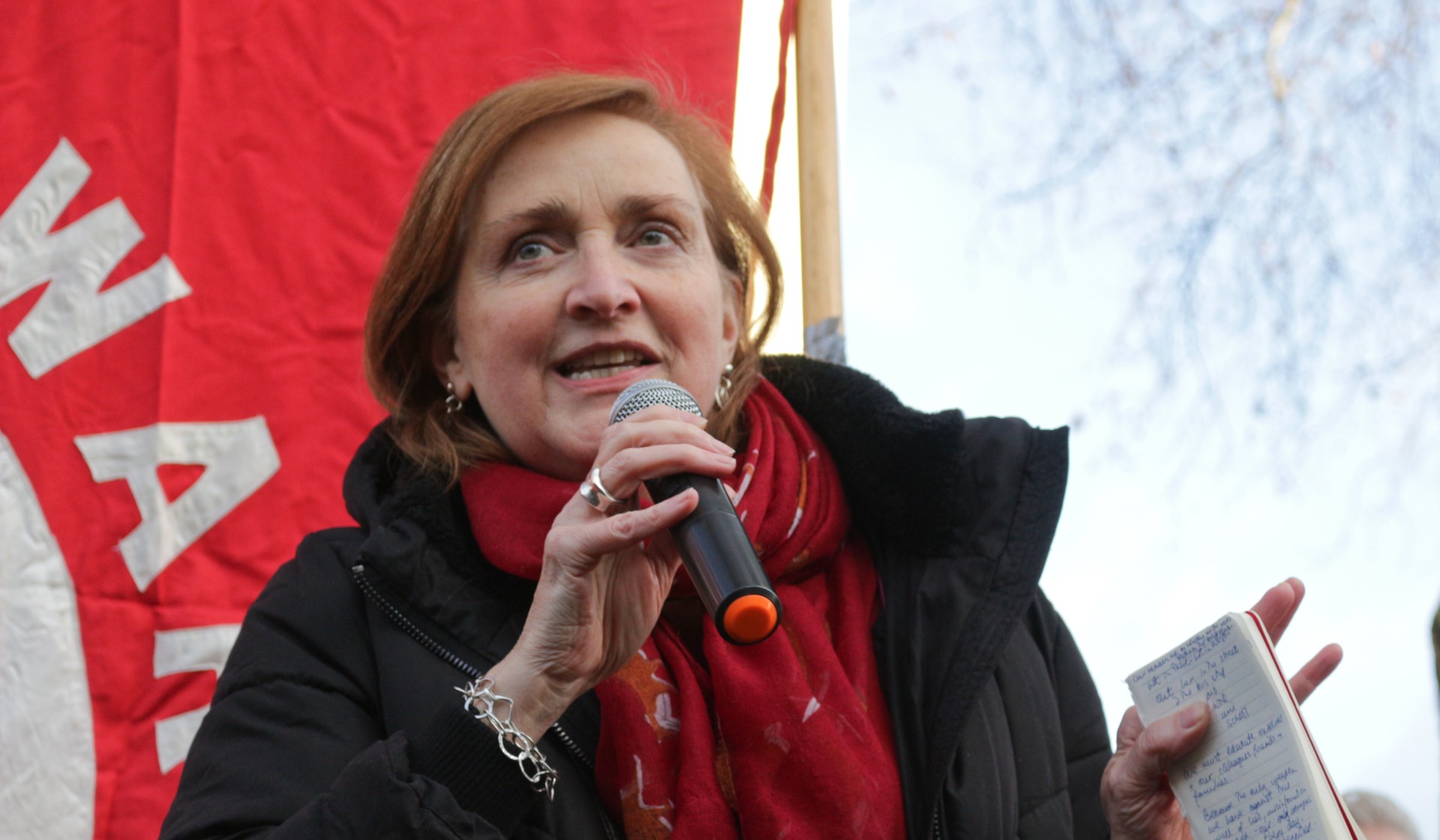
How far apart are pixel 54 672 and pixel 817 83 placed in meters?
2.07

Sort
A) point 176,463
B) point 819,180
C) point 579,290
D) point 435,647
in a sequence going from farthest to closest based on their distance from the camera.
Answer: point 819,180 → point 176,463 → point 579,290 → point 435,647

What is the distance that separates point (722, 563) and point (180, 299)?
1969mm

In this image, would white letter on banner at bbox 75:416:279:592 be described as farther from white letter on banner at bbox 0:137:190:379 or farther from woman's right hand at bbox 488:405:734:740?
woman's right hand at bbox 488:405:734:740

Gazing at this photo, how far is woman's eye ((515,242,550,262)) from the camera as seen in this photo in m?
2.01

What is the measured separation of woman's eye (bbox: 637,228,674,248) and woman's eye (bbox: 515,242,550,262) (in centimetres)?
15

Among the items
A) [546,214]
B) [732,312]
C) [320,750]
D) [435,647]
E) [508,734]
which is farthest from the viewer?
[732,312]

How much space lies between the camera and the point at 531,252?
202cm

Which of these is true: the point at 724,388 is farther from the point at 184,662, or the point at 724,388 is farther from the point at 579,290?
the point at 184,662

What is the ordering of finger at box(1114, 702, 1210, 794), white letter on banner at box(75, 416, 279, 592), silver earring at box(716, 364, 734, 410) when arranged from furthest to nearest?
1. white letter on banner at box(75, 416, 279, 592)
2. silver earring at box(716, 364, 734, 410)
3. finger at box(1114, 702, 1210, 794)

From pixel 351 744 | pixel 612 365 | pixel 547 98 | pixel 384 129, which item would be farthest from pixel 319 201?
pixel 351 744

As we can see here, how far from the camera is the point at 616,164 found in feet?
6.82

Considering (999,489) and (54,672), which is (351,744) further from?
(54,672)

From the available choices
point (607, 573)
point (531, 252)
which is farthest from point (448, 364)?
point (607, 573)

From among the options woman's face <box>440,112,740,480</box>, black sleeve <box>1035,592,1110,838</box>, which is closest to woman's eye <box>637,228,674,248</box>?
woman's face <box>440,112,740,480</box>
